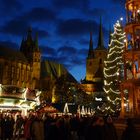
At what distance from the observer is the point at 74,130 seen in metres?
19.2

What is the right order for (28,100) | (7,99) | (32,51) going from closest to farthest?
(7,99) < (28,100) < (32,51)

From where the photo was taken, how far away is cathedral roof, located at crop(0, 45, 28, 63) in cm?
11329

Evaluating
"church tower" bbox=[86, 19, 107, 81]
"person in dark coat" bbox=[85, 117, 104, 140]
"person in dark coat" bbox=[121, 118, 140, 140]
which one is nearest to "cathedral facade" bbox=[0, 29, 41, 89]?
"church tower" bbox=[86, 19, 107, 81]

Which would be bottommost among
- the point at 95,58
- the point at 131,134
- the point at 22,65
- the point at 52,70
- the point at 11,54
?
the point at 131,134

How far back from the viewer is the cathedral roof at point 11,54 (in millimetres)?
113287

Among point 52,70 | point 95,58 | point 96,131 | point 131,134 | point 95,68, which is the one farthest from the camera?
point 52,70

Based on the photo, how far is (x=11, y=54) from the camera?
116688 mm

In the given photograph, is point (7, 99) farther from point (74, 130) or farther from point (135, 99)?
point (135, 99)

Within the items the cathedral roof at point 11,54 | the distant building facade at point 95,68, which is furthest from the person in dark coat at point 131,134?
the distant building facade at point 95,68

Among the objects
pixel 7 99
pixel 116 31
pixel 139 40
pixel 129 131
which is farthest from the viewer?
pixel 116 31

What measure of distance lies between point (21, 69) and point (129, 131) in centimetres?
11065

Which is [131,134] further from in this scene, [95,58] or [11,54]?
[95,58]

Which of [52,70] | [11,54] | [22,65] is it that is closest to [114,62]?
[22,65]

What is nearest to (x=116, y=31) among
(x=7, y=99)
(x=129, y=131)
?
(x=7, y=99)
